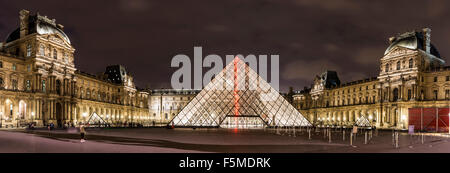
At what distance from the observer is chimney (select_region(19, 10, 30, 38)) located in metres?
33.2

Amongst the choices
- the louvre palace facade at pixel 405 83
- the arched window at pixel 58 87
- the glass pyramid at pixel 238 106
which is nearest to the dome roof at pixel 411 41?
the louvre palace facade at pixel 405 83

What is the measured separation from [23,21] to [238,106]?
978 inches

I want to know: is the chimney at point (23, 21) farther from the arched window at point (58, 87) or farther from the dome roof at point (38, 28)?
the arched window at point (58, 87)

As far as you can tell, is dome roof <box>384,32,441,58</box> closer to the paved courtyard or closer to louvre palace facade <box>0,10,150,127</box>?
the paved courtyard

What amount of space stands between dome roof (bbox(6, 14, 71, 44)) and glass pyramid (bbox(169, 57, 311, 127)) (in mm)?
16700

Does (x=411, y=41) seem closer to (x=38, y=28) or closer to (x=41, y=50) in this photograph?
(x=41, y=50)

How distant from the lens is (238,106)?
33875 mm

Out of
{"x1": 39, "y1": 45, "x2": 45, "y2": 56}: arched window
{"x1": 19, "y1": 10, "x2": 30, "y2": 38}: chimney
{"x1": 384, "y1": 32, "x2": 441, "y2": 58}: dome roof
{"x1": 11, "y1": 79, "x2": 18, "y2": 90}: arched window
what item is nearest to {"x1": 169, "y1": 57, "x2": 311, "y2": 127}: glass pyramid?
{"x1": 39, "y1": 45, "x2": 45, "y2": 56}: arched window

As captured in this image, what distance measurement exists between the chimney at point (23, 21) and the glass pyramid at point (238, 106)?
18.4m

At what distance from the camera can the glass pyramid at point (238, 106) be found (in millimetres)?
32969

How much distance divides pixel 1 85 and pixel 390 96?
4514 cm
